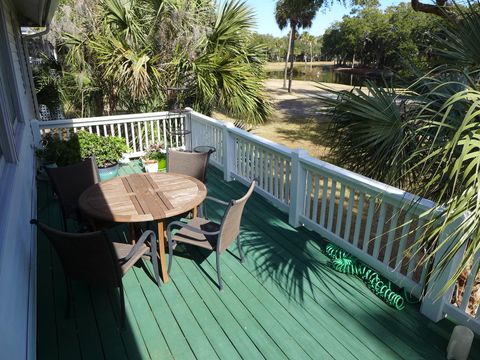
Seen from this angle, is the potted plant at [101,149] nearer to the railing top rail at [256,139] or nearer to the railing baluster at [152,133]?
the railing baluster at [152,133]

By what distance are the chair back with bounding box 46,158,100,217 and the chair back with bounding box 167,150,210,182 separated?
854 millimetres

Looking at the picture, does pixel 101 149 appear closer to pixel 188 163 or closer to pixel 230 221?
pixel 188 163

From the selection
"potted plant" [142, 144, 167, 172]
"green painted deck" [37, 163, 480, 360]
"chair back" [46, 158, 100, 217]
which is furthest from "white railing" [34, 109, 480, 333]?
"chair back" [46, 158, 100, 217]

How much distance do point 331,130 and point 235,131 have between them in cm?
219

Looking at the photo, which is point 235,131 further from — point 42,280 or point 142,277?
point 42,280

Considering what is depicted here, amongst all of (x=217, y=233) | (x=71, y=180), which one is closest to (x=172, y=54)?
(x=71, y=180)

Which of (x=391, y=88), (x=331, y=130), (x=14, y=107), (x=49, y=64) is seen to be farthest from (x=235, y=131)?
(x=49, y=64)

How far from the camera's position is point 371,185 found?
108 inches

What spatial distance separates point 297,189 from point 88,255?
88.9 inches

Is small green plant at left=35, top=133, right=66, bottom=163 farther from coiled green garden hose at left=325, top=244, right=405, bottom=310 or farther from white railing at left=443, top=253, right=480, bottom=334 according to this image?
white railing at left=443, top=253, right=480, bottom=334

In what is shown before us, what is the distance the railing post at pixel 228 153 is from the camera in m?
5.08

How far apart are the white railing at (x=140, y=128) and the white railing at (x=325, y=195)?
0.02 metres

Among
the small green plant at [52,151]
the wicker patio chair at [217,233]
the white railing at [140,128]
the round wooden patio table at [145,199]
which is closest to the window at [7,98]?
the small green plant at [52,151]

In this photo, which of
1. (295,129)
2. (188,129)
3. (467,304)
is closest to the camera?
(467,304)
